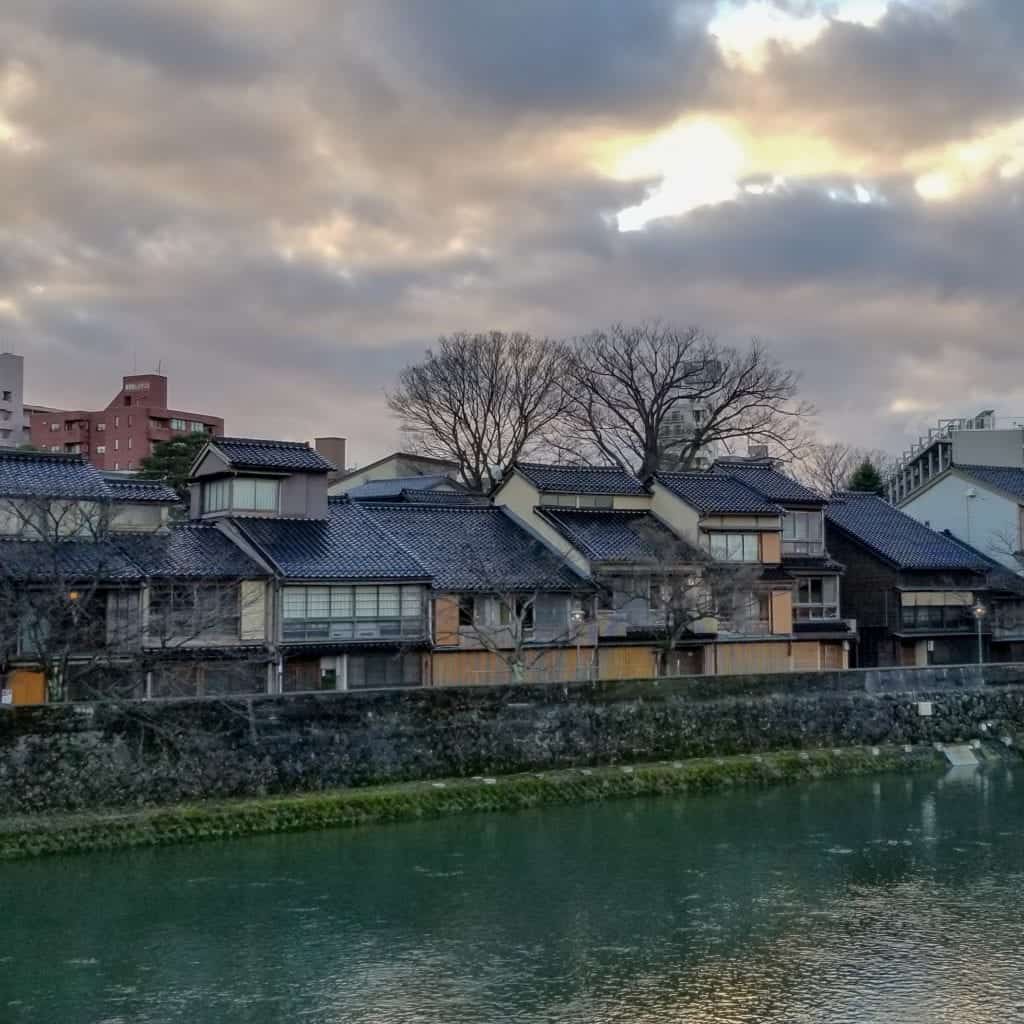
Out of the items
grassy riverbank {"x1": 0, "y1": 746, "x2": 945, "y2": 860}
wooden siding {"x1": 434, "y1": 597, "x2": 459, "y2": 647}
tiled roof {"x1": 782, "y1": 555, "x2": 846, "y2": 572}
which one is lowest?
grassy riverbank {"x1": 0, "y1": 746, "x2": 945, "y2": 860}

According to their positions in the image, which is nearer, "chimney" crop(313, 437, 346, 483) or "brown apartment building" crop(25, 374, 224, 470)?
"chimney" crop(313, 437, 346, 483)

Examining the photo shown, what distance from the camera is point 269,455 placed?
3672 cm

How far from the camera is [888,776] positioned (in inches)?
1337

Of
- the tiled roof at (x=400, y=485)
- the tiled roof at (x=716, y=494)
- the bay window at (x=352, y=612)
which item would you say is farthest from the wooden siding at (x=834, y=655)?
the tiled roof at (x=400, y=485)

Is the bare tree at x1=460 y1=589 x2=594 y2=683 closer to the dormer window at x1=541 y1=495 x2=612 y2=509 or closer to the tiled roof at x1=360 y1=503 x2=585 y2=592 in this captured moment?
the tiled roof at x1=360 y1=503 x2=585 y2=592

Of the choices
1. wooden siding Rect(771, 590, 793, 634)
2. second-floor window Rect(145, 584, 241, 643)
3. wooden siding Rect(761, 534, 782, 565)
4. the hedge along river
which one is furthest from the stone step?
second-floor window Rect(145, 584, 241, 643)

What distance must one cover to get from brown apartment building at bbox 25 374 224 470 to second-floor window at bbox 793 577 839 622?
5087 centimetres

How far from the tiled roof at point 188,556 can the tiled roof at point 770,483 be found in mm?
18833

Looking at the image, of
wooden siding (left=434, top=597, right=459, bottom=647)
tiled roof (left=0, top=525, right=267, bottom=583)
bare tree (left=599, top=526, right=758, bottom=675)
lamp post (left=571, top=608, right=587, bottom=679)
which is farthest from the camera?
bare tree (left=599, top=526, right=758, bottom=675)

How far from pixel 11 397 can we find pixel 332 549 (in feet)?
192

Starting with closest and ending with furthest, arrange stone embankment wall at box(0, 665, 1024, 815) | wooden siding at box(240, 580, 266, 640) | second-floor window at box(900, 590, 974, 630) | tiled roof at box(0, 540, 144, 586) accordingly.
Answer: stone embankment wall at box(0, 665, 1024, 815)
tiled roof at box(0, 540, 144, 586)
wooden siding at box(240, 580, 266, 640)
second-floor window at box(900, 590, 974, 630)

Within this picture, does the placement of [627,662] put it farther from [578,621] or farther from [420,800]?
[420,800]

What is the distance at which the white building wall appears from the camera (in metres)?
49.7

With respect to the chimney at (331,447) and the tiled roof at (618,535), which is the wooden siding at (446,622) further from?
the chimney at (331,447)
